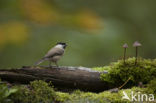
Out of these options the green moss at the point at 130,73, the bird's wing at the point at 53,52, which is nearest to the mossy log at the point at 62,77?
the green moss at the point at 130,73

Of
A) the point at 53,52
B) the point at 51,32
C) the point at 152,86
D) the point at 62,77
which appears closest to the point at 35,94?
the point at 62,77

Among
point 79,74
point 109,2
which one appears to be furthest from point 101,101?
point 109,2

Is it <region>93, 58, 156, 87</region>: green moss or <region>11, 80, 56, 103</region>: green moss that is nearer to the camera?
<region>11, 80, 56, 103</region>: green moss

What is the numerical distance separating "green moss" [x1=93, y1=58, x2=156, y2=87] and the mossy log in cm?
12

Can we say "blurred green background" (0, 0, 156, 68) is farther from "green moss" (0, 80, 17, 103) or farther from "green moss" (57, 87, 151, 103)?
"green moss" (0, 80, 17, 103)

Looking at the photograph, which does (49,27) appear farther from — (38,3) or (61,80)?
(61,80)

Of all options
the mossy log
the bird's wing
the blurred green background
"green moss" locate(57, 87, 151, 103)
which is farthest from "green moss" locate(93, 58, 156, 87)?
the blurred green background

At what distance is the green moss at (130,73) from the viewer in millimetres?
5199

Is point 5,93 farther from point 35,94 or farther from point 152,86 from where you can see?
point 152,86

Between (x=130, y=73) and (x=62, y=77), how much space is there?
1.07 metres

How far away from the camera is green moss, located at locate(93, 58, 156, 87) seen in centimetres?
520

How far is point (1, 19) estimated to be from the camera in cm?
930

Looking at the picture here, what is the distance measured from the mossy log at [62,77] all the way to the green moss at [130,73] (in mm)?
121

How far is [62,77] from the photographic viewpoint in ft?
16.7
